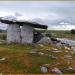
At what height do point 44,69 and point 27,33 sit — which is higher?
point 27,33

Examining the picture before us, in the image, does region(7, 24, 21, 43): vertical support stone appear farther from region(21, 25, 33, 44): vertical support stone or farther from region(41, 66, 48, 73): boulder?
region(41, 66, 48, 73): boulder

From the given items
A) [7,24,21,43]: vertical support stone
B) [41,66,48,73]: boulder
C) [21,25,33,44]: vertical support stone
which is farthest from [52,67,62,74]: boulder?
[7,24,21,43]: vertical support stone

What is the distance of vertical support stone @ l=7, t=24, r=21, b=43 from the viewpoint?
3944 centimetres

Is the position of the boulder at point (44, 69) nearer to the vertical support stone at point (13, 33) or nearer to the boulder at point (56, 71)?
the boulder at point (56, 71)

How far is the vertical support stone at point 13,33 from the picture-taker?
129 feet

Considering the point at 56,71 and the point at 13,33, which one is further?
the point at 13,33

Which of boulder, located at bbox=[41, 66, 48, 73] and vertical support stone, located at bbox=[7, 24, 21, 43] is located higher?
vertical support stone, located at bbox=[7, 24, 21, 43]

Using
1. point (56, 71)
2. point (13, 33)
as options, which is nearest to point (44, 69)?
point (56, 71)

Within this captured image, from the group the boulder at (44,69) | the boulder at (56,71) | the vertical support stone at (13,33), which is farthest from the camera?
the vertical support stone at (13,33)

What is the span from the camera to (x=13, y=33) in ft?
130

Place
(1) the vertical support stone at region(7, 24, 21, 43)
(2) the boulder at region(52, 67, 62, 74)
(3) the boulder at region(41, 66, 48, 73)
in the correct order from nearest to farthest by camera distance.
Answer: (2) the boulder at region(52, 67, 62, 74) < (3) the boulder at region(41, 66, 48, 73) < (1) the vertical support stone at region(7, 24, 21, 43)

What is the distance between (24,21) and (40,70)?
1566cm

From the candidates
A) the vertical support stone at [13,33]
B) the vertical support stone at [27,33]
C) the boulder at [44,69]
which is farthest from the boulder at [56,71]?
the vertical support stone at [13,33]

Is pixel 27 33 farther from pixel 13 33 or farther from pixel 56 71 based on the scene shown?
pixel 56 71
